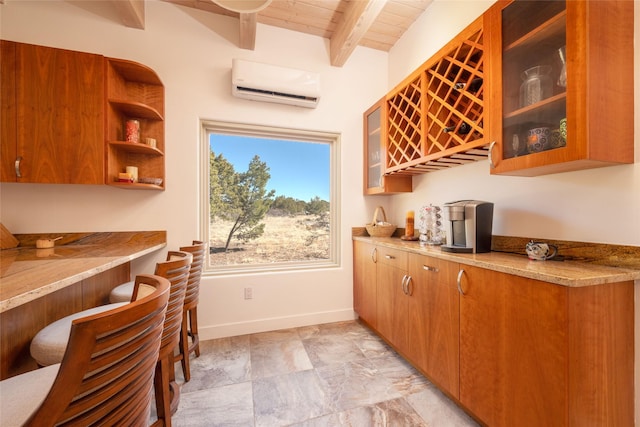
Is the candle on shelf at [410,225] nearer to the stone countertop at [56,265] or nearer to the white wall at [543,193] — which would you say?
the white wall at [543,193]

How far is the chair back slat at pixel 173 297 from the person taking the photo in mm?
1158

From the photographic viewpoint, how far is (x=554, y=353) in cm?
101

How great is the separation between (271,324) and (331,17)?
9.78ft

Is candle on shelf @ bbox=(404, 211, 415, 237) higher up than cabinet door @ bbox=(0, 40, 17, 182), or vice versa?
cabinet door @ bbox=(0, 40, 17, 182)

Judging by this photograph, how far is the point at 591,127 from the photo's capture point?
1.08 m

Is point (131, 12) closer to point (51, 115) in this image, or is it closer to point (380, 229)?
point (51, 115)

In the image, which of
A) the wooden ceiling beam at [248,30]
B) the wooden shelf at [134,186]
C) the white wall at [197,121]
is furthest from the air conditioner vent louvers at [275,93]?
the wooden shelf at [134,186]

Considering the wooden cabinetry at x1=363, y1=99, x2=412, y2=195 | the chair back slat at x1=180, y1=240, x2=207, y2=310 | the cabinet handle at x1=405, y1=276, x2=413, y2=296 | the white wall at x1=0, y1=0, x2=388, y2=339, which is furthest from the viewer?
the wooden cabinetry at x1=363, y1=99, x2=412, y2=195

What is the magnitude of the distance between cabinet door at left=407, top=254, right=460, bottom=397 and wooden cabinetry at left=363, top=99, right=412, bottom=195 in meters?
0.95

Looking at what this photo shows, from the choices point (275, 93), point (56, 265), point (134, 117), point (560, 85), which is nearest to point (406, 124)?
point (560, 85)

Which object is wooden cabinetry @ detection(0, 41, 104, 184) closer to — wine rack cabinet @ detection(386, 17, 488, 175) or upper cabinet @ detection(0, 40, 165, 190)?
upper cabinet @ detection(0, 40, 165, 190)

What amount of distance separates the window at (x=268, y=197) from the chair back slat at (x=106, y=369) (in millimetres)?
1956

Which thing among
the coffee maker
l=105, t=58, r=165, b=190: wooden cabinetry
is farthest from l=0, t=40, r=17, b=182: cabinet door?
the coffee maker

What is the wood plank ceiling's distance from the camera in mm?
2098
